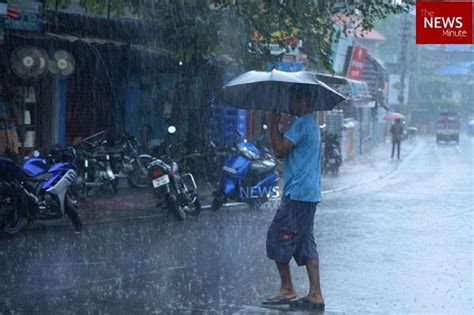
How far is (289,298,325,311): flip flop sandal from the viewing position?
23.7ft

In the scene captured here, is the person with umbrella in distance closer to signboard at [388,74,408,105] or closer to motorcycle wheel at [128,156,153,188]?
motorcycle wheel at [128,156,153,188]

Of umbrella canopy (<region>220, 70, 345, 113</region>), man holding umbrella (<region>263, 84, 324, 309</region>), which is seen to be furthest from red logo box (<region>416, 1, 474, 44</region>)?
man holding umbrella (<region>263, 84, 324, 309</region>)

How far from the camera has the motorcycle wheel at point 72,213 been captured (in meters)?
11.5

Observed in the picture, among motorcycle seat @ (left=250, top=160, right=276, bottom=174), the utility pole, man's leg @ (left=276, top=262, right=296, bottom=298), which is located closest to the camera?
man's leg @ (left=276, top=262, right=296, bottom=298)

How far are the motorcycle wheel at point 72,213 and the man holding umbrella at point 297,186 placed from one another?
482 centimetres

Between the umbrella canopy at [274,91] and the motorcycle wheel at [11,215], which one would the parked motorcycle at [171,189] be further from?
the umbrella canopy at [274,91]

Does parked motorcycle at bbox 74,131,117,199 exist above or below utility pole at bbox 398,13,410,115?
below

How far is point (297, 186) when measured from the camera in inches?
282

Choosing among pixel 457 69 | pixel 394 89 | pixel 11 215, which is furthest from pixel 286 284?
pixel 457 69

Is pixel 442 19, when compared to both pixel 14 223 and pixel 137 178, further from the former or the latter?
pixel 14 223

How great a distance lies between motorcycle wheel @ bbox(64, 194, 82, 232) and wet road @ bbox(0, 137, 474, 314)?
6.0 inches

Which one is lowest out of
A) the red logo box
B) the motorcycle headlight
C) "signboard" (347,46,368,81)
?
the motorcycle headlight

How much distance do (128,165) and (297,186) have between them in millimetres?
10385

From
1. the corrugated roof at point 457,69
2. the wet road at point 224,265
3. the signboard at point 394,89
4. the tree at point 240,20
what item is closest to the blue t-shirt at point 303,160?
the wet road at point 224,265
